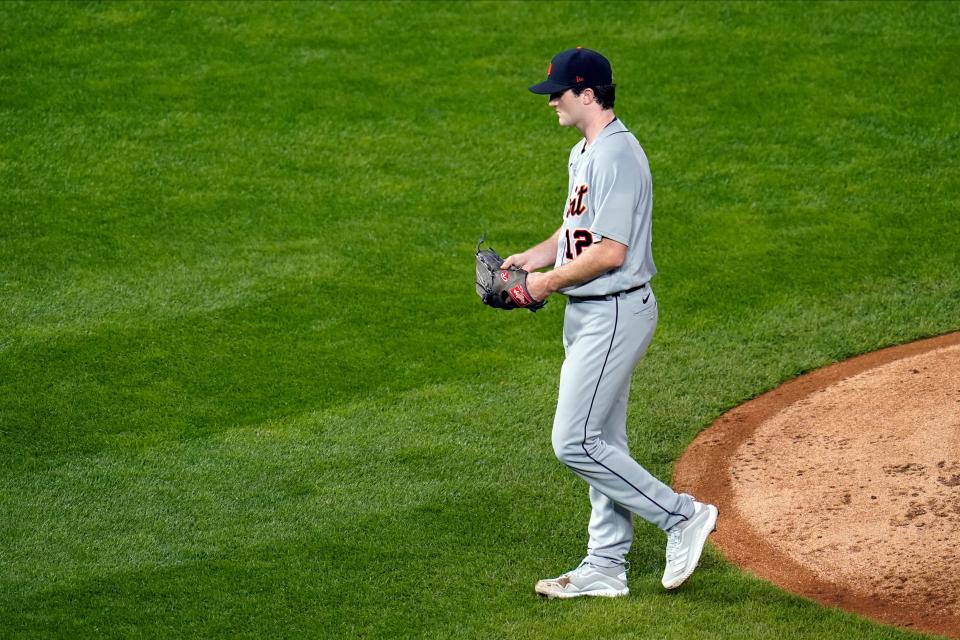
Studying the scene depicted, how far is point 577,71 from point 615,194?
47cm

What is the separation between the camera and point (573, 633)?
4289mm

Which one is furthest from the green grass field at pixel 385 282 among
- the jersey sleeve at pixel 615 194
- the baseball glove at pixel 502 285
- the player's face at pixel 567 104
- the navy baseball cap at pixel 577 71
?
the navy baseball cap at pixel 577 71

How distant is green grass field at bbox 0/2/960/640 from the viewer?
4766 millimetres

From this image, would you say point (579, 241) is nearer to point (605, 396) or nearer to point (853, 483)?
point (605, 396)

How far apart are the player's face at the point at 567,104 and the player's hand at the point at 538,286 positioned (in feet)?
1.81

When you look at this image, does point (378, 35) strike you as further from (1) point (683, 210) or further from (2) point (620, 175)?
(2) point (620, 175)

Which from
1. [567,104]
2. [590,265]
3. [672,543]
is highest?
[567,104]

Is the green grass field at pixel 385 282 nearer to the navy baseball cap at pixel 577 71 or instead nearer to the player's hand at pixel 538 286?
the player's hand at pixel 538 286

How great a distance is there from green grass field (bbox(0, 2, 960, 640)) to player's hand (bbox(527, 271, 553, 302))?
1142 millimetres

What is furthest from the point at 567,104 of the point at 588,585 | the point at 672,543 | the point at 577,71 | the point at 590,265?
the point at 588,585

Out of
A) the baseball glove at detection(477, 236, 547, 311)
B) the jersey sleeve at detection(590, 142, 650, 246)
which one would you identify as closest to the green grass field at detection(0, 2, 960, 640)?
the baseball glove at detection(477, 236, 547, 311)

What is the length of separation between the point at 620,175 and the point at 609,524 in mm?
1322

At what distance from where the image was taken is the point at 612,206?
167 inches

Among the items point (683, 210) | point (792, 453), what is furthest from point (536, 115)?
point (792, 453)
